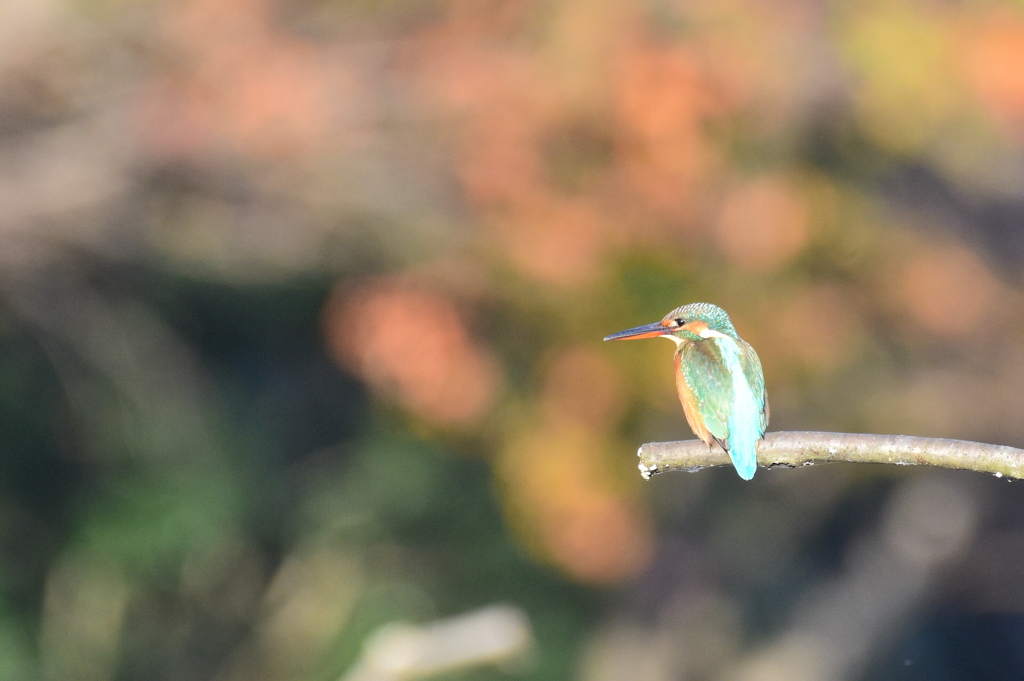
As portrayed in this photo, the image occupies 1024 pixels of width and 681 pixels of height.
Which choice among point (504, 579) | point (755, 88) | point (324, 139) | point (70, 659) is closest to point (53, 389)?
point (70, 659)

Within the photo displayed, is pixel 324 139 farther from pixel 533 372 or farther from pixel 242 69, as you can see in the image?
pixel 533 372

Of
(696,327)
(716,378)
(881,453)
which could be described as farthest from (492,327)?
(881,453)

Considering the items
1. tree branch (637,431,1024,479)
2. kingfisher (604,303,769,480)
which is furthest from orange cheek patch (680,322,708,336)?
tree branch (637,431,1024,479)

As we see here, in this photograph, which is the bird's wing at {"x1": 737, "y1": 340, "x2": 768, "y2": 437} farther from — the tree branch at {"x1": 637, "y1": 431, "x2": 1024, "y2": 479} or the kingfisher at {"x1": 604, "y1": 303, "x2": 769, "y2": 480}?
the tree branch at {"x1": 637, "y1": 431, "x2": 1024, "y2": 479}

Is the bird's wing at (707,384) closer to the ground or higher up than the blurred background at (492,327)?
closer to the ground

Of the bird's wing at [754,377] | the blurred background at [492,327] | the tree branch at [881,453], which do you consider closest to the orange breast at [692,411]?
the bird's wing at [754,377]

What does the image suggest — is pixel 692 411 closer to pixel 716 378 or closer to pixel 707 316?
pixel 716 378

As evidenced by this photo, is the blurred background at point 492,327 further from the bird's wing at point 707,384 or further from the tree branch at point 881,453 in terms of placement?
the tree branch at point 881,453
